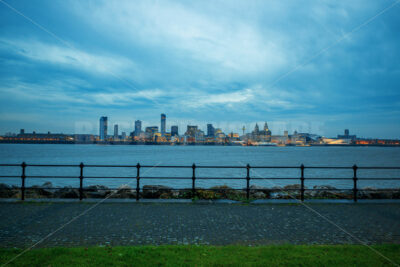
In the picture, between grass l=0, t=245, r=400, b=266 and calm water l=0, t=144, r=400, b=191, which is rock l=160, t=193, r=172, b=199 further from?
calm water l=0, t=144, r=400, b=191

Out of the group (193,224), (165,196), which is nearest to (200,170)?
(165,196)

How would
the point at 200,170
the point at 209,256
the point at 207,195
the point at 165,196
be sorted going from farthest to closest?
the point at 200,170, the point at 165,196, the point at 207,195, the point at 209,256

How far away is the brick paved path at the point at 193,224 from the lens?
21.4 ft

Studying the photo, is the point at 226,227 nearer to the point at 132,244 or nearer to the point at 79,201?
the point at 132,244

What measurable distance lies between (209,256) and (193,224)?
254cm

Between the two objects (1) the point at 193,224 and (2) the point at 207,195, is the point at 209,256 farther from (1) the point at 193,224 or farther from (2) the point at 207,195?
(2) the point at 207,195

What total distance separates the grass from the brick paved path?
618mm

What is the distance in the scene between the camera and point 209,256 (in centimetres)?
532

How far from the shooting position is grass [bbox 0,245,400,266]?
498 cm

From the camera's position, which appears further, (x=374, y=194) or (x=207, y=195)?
(x=374, y=194)

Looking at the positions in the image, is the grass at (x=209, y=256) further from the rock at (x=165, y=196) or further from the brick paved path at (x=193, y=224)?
the rock at (x=165, y=196)

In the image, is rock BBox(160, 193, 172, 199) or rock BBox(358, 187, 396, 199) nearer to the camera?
rock BBox(160, 193, 172, 199)

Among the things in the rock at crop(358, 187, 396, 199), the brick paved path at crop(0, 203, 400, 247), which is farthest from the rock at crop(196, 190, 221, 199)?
the rock at crop(358, 187, 396, 199)

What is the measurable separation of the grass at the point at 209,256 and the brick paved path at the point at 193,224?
62 cm
